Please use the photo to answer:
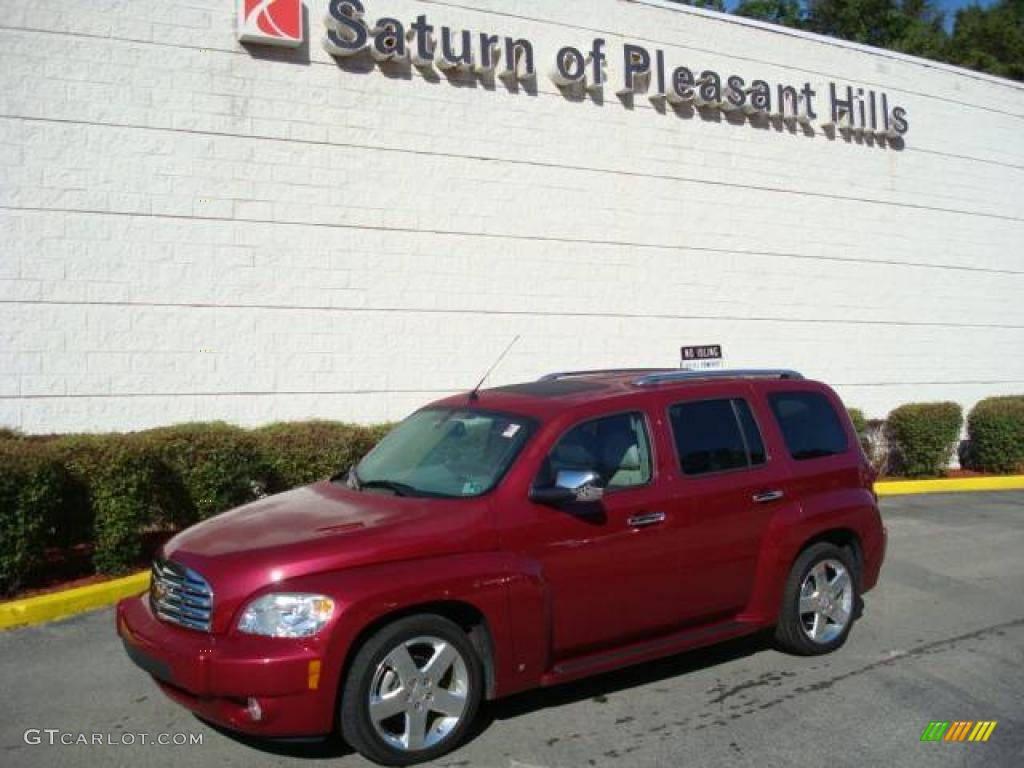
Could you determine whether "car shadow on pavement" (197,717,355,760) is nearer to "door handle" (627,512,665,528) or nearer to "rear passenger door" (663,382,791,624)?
"door handle" (627,512,665,528)

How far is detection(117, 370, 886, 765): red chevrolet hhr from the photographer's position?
13.9ft

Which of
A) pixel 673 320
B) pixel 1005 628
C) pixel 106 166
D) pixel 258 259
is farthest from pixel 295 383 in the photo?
pixel 1005 628

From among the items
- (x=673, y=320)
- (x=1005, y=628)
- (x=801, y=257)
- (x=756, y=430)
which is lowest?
(x=1005, y=628)

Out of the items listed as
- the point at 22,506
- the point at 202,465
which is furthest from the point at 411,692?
the point at 202,465

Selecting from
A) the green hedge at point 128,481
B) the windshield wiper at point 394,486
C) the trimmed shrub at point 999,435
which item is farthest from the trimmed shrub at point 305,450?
the trimmed shrub at point 999,435

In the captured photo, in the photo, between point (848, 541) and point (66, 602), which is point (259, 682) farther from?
point (848, 541)

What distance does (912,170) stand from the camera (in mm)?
16766

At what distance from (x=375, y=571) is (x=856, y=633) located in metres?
3.87

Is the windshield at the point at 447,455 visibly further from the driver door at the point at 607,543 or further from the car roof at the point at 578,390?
the driver door at the point at 607,543

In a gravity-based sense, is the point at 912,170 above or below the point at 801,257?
above

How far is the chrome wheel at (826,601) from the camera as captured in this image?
19.9 ft

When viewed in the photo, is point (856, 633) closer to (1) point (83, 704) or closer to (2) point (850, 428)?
(2) point (850, 428)

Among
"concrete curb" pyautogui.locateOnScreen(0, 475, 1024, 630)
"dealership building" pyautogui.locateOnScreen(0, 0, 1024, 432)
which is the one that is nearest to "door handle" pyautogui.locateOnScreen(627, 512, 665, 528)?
"concrete curb" pyautogui.locateOnScreen(0, 475, 1024, 630)

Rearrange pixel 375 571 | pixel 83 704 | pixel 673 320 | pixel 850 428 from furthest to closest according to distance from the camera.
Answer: pixel 673 320
pixel 850 428
pixel 83 704
pixel 375 571
